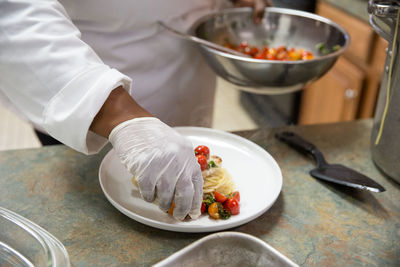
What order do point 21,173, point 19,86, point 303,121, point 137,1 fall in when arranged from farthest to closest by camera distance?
point 303,121
point 137,1
point 21,173
point 19,86

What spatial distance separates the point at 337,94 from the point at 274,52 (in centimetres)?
86

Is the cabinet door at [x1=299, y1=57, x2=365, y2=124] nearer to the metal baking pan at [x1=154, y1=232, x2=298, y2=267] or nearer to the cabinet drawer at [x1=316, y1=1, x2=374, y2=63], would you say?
the cabinet drawer at [x1=316, y1=1, x2=374, y2=63]

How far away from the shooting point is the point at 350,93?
73.7 inches

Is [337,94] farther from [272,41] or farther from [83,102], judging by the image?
[83,102]

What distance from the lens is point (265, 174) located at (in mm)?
872

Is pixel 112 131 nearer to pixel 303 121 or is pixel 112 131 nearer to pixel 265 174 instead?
pixel 265 174

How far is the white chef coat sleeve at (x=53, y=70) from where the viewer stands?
0.73 m

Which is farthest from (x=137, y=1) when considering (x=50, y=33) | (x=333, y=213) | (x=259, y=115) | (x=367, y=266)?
(x=259, y=115)

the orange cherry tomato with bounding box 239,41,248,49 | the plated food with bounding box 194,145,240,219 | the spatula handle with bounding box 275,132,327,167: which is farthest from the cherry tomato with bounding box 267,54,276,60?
the plated food with bounding box 194,145,240,219

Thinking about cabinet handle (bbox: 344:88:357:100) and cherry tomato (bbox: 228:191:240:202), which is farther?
cabinet handle (bbox: 344:88:357:100)

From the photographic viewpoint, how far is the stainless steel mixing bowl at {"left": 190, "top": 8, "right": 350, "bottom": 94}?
0.98 meters

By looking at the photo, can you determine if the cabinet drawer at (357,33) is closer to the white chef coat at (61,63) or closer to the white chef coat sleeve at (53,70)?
the white chef coat at (61,63)

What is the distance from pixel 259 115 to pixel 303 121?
0.37 metres

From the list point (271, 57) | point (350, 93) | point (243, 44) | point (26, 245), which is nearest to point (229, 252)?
point (26, 245)
